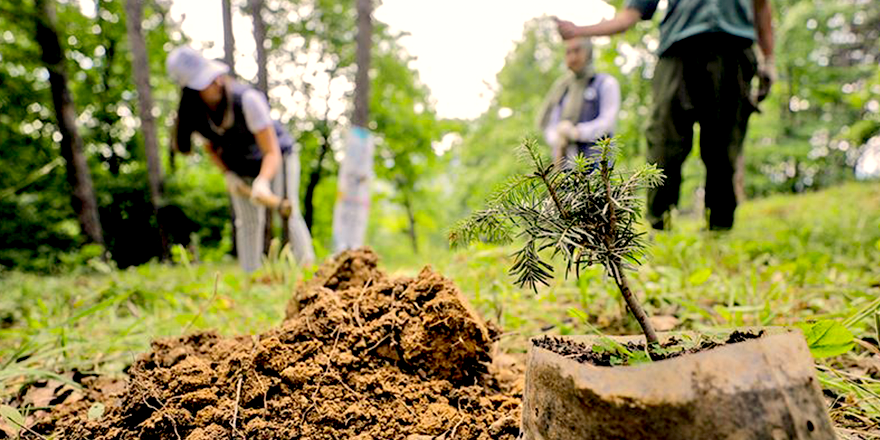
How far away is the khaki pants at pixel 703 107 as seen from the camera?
3162mm

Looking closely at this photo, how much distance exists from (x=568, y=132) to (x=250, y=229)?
323 centimetres

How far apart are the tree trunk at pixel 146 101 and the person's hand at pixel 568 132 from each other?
25.9 feet

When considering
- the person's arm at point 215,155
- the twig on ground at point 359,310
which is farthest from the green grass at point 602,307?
the person's arm at point 215,155

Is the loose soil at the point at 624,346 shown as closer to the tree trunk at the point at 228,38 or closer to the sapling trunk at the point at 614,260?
the sapling trunk at the point at 614,260

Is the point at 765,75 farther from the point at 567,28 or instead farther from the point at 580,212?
the point at 580,212

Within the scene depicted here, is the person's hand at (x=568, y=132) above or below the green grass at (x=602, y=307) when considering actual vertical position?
above

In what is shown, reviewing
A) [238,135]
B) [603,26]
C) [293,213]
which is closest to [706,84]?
[603,26]

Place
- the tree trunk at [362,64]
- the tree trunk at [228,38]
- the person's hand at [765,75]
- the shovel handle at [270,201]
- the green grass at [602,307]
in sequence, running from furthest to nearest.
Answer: the tree trunk at [228,38], the tree trunk at [362,64], the shovel handle at [270,201], the person's hand at [765,75], the green grass at [602,307]

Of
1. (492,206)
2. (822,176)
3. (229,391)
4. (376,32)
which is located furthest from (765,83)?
(822,176)

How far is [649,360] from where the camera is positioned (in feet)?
2.73

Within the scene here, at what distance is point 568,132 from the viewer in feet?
14.4

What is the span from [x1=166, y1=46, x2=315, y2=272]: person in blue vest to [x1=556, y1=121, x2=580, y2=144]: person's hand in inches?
98.2

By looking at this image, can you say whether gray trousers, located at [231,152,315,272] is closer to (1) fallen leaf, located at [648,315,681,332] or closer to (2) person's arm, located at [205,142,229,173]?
(2) person's arm, located at [205,142,229,173]

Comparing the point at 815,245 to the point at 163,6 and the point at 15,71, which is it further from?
the point at 15,71
